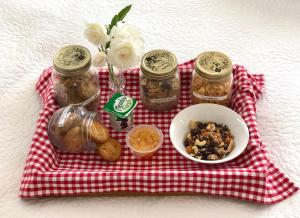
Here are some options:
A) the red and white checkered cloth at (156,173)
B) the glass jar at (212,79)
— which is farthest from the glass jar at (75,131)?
the glass jar at (212,79)

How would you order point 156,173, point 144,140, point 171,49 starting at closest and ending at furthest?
point 156,173, point 144,140, point 171,49

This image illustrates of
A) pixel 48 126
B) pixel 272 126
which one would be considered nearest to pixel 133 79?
pixel 48 126

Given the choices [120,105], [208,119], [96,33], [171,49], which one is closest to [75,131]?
[120,105]

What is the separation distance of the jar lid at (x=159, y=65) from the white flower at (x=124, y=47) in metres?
0.08

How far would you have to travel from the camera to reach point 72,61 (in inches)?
44.4

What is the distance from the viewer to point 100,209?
1009mm

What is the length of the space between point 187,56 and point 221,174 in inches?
19.7

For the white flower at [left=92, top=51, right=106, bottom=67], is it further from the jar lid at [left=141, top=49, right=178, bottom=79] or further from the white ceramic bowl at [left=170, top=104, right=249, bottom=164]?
the white ceramic bowl at [left=170, top=104, right=249, bottom=164]

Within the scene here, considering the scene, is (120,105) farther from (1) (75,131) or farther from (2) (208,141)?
(2) (208,141)

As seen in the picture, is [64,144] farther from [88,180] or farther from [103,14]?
[103,14]

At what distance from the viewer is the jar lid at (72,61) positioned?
111cm

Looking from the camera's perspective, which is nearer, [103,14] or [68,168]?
[68,168]

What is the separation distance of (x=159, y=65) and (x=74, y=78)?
0.71ft

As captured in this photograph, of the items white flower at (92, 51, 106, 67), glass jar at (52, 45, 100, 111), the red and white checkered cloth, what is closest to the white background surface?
the red and white checkered cloth
